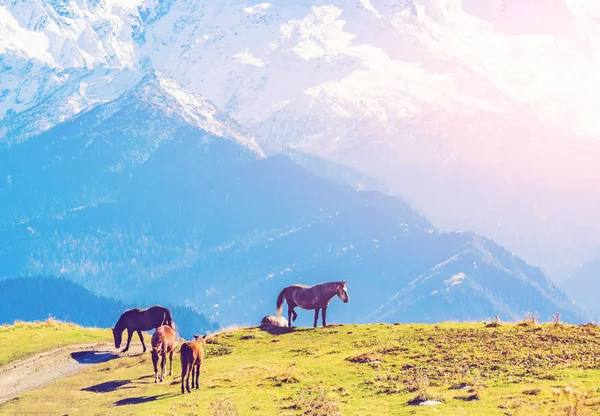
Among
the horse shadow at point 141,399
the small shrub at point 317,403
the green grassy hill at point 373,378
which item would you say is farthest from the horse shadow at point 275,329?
the small shrub at point 317,403

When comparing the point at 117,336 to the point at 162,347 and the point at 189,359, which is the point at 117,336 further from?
the point at 189,359

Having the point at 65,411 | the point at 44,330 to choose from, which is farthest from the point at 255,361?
the point at 44,330

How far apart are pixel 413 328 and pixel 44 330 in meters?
32.5

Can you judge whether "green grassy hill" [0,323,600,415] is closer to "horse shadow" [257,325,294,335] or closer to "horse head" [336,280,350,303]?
"horse shadow" [257,325,294,335]

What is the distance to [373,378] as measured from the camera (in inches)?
1613

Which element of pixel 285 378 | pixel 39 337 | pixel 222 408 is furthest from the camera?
pixel 39 337

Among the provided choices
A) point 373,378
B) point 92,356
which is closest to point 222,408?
point 373,378

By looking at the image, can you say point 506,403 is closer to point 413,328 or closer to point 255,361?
point 255,361

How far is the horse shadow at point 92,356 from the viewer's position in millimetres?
55906

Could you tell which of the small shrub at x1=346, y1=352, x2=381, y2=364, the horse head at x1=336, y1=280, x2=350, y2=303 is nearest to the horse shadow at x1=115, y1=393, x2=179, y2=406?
the small shrub at x1=346, y1=352, x2=381, y2=364

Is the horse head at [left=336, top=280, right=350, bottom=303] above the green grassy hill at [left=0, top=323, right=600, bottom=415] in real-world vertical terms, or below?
above

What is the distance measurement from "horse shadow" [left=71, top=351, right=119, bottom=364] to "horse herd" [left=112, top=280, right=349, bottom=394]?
168 cm

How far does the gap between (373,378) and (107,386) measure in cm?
1608

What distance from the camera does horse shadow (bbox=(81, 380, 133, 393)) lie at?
1781 inches
